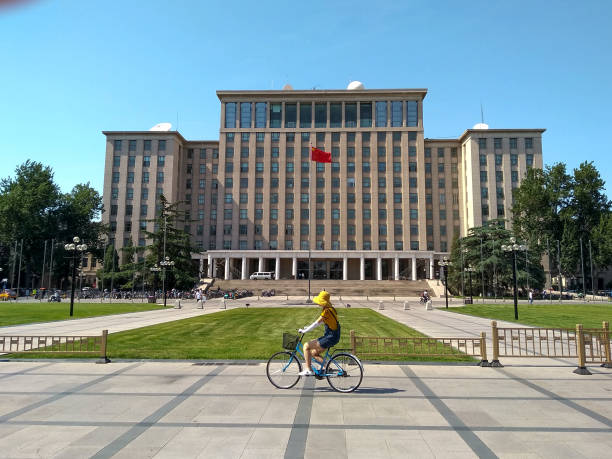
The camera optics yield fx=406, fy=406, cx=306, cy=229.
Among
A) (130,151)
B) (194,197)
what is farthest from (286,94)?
(130,151)

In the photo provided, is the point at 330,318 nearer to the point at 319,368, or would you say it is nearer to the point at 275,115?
the point at 319,368

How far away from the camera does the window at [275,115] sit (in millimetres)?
84875

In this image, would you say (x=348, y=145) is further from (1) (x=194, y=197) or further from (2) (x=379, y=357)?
(2) (x=379, y=357)

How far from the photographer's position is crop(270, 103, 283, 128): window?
8488 cm

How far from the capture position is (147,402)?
306 inches

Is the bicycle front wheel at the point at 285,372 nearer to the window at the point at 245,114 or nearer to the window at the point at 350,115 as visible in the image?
the window at the point at 350,115

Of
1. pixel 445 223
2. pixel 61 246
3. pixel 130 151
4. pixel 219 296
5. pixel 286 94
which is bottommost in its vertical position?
pixel 219 296

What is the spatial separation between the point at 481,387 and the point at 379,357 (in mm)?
3909

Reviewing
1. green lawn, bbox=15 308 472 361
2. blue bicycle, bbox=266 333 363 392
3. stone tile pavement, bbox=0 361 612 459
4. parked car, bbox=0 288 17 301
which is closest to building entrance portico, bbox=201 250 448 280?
parked car, bbox=0 288 17 301

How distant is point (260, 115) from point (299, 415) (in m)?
83.1

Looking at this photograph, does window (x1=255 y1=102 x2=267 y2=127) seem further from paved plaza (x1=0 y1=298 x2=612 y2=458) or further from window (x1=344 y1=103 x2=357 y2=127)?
paved plaza (x1=0 y1=298 x2=612 y2=458)

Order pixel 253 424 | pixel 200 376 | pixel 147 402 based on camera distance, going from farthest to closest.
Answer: pixel 200 376 → pixel 147 402 → pixel 253 424

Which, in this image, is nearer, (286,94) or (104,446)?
(104,446)

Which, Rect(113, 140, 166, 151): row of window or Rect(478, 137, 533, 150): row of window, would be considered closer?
Rect(478, 137, 533, 150): row of window
